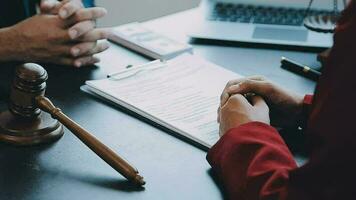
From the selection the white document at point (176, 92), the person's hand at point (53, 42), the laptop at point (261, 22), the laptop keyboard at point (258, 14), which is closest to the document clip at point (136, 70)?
the white document at point (176, 92)

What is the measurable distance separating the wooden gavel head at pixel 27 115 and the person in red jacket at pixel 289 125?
28cm

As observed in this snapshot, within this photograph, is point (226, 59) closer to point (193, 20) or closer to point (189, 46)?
point (189, 46)

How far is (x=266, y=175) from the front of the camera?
0.86 meters

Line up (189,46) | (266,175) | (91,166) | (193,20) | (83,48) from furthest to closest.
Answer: (193,20)
(189,46)
(83,48)
(91,166)
(266,175)

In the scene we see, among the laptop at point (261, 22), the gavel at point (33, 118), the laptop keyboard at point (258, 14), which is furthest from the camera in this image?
the laptop keyboard at point (258, 14)

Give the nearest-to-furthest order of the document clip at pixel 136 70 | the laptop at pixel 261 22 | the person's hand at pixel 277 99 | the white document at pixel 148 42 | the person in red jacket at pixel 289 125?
1. the person in red jacket at pixel 289 125
2. the person's hand at pixel 277 99
3. the document clip at pixel 136 70
4. the white document at pixel 148 42
5. the laptop at pixel 261 22

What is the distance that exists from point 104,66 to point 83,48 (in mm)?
62

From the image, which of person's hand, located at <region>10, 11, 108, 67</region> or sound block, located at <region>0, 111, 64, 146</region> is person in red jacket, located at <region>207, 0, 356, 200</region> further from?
person's hand, located at <region>10, 11, 108, 67</region>

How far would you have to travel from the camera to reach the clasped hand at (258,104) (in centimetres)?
103

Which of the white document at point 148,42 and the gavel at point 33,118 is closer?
the gavel at point 33,118

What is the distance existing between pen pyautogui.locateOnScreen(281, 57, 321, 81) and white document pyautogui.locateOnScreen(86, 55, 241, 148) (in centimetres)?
15

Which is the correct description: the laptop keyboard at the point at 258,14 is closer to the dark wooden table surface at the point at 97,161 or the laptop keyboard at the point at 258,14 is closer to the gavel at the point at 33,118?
the dark wooden table surface at the point at 97,161

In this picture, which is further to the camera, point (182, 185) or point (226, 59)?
point (226, 59)

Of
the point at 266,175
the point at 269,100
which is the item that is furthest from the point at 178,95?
the point at 266,175
